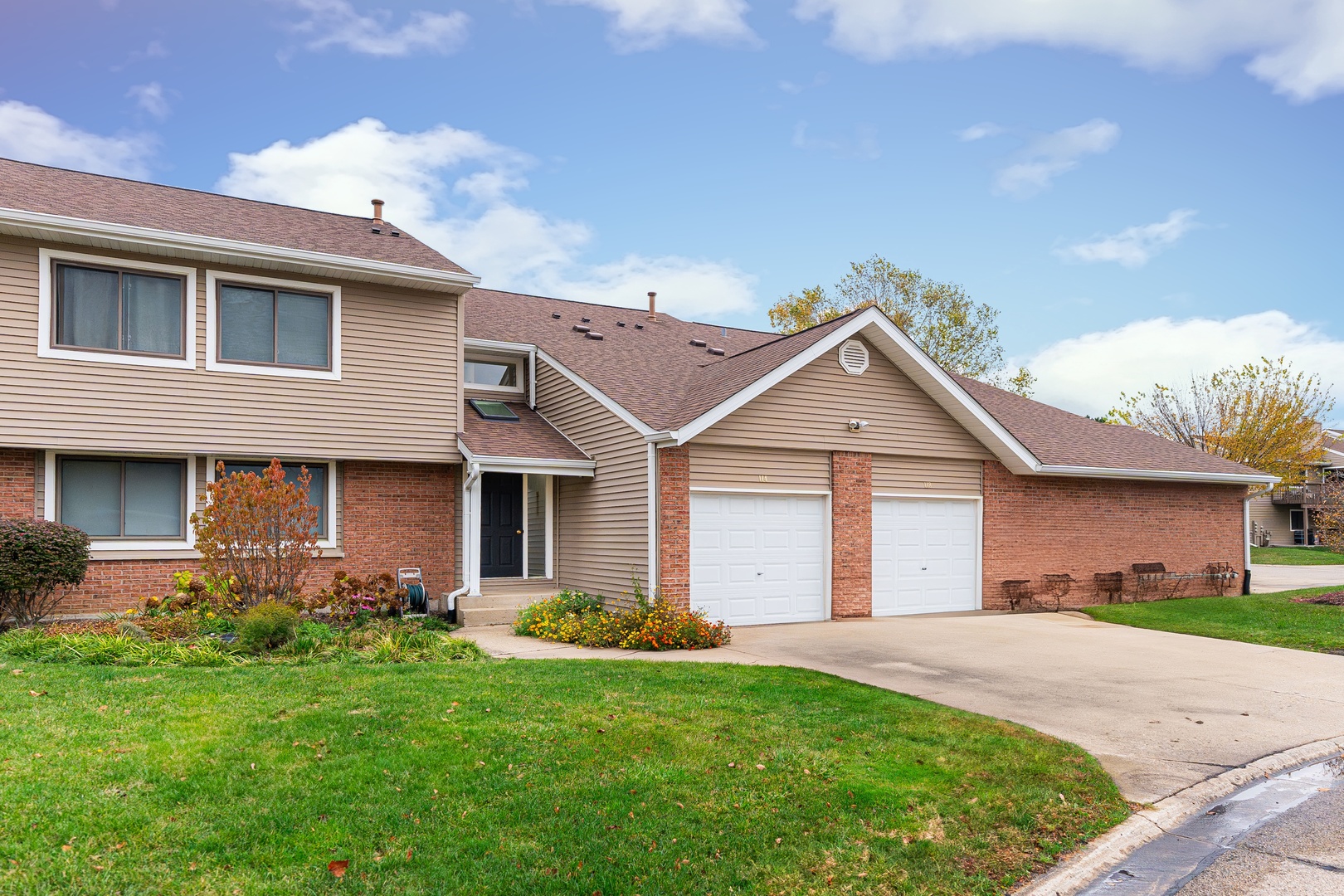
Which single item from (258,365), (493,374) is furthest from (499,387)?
(258,365)

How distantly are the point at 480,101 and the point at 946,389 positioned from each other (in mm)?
10436

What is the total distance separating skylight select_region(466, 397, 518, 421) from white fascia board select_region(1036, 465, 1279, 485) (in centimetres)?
1003

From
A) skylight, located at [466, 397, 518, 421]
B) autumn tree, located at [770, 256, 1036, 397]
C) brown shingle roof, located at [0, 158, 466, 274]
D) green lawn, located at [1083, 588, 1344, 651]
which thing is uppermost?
autumn tree, located at [770, 256, 1036, 397]

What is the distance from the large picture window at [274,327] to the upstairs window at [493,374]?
3558mm

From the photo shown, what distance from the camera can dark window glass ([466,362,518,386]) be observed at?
705 inches

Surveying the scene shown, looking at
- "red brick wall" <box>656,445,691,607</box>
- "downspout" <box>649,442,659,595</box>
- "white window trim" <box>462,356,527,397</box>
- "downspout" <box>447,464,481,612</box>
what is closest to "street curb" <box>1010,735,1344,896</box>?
"red brick wall" <box>656,445,691,607</box>

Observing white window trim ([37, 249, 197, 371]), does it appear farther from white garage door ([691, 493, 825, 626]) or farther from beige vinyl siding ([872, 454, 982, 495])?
beige vinyl siding ([872, 454, 982, 495])

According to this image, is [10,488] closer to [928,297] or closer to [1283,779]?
[1283,779]

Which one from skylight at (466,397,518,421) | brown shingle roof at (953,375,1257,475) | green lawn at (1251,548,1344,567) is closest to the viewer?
skylight at (466,397,518,421)

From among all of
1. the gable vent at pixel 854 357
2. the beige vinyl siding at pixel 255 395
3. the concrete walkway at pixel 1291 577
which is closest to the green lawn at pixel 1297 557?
the concrete walkway at pixel 1291 577

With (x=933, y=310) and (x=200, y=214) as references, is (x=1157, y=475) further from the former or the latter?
(x=933, y=310)

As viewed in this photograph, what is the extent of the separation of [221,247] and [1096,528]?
17.1 m

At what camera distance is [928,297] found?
39.7m

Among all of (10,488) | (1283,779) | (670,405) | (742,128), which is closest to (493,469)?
(670,405)
